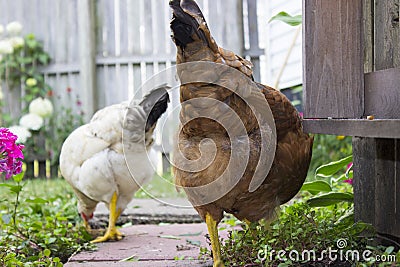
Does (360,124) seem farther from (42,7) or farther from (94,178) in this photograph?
(42,7)

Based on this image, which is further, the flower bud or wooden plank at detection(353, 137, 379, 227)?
the flower bud

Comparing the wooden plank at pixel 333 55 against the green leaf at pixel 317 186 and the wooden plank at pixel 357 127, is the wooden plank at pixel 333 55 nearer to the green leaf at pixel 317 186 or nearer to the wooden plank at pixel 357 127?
the wooden plank at pixel 357 127

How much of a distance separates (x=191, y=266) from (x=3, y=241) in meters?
1.10

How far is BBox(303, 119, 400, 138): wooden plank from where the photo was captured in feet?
5.37

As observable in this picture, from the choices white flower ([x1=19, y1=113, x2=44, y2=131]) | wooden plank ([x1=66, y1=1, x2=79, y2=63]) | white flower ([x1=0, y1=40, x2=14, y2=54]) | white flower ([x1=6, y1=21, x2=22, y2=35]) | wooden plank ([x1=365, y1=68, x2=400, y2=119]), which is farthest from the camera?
wooden plank ([x1=66, y1=1, x2=79, y2=63])

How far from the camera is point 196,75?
235 centimetres

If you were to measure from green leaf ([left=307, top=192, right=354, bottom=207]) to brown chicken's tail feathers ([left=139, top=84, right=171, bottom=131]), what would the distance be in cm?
143

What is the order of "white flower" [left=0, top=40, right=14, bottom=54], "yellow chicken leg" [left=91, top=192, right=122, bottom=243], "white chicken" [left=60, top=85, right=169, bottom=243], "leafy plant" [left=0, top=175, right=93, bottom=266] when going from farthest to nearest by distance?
"white flower" [left=0, top=40, right=14, bottom=54]
"white chicken" [left=60, top=85, right=169, bottom=243]
"yellow chicken leg" [left=91, top=192, right=122, bottom=243]
"leafy plant" [left=0, top=175, right=93, bottom=266]

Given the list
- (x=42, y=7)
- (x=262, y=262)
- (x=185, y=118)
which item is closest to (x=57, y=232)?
(x=185, y=118)

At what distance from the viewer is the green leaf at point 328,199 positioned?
9.16 feet

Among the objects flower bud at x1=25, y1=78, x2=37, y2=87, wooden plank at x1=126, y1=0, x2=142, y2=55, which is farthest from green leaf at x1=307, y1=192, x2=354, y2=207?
flower bud at x1=25, y1=78, x2=37, y2=87

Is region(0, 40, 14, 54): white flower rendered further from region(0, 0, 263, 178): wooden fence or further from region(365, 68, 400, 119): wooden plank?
region(365, 68, 400, 119): wooden plank

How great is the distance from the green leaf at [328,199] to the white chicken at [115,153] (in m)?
1.43

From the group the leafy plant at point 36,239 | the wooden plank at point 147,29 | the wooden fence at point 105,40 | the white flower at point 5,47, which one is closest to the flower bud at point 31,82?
the wooden fence at point 105,40
